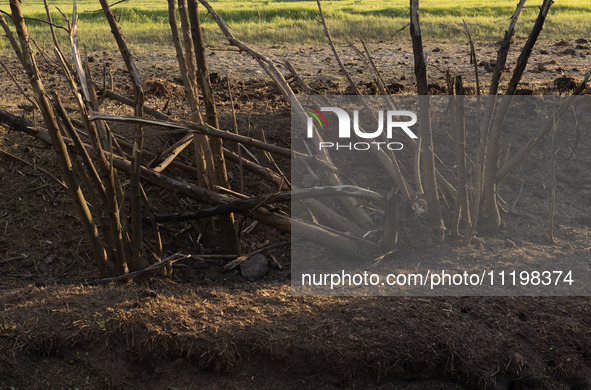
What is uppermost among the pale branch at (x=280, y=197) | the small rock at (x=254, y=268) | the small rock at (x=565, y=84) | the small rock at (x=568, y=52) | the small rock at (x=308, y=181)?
the pale branch at (x=280, y=197)

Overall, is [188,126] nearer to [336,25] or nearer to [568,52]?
[568,52]

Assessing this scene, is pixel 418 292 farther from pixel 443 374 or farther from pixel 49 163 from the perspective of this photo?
pixel 49 163

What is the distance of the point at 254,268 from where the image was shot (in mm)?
4367

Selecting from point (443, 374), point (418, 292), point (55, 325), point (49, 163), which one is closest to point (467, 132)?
point (418, 292)

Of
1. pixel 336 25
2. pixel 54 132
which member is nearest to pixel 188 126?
pixel 54 132

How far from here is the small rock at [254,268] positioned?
14.3ft

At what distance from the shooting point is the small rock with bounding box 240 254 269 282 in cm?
435

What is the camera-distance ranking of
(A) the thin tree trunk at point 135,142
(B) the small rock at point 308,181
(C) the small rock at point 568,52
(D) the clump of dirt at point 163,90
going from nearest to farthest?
(A) the thin tree trunk at point 135,142
(B) the small rock at point 308,181
(D) the clump of dirt at point 163,90
(C) the small rock at point 568,52

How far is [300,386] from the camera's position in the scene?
3.38m

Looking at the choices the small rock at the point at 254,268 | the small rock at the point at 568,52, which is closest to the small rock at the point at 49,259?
the small rock at the point at 254,268

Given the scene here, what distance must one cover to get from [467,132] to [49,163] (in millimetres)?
3590

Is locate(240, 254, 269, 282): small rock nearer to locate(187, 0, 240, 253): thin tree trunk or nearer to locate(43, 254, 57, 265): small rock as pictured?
locate(187, 0, 240, 253): thin tree trunk

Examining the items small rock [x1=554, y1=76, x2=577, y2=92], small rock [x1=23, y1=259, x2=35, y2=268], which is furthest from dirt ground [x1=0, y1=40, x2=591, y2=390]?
small rock [x1=554, y1=76, x2=577, y2=92]

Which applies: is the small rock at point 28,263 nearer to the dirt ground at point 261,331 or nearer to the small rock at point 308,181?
the dirt ground at point 261,331
